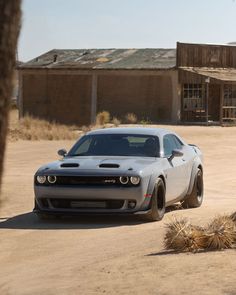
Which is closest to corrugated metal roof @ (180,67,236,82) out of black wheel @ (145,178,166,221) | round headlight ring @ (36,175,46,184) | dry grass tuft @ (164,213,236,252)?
black wheel @ (145,178,166,221)

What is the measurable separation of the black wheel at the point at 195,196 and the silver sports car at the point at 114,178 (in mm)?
663

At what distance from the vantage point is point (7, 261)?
959 centimetres

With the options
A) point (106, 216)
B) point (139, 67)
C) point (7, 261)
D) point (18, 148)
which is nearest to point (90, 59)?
point (139, 67)

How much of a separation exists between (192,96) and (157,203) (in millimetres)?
31266

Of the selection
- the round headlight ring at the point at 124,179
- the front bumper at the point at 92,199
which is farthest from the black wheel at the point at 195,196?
the round headlight ring at the point at 124,179

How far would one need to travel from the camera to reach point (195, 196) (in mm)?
14203

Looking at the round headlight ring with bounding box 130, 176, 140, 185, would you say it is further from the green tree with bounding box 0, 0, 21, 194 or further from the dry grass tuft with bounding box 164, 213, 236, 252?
the green tree with bounding box 0, 0, 21, 194

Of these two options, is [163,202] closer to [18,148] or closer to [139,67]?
[18,148]

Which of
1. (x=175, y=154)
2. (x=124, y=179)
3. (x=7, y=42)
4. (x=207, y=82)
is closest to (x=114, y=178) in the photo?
(x=124, y=179)

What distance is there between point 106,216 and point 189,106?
3092 cm

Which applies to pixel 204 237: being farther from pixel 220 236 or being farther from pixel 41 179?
pixel 41 179

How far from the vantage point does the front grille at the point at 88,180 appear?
1185cm

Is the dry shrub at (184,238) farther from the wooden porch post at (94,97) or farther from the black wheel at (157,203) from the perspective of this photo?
the wooden porch post at (94,97)

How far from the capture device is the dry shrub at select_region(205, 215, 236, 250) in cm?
Answer: 881
